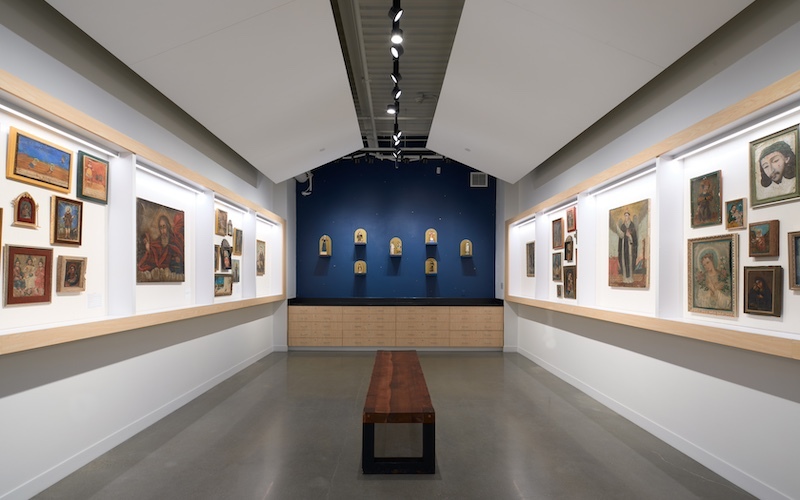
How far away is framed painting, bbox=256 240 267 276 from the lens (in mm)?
7707

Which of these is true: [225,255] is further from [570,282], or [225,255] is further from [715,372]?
[715,372]

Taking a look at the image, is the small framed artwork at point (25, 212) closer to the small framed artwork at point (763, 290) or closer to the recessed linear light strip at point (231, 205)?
the recessed linear light strip at point (231, 205)

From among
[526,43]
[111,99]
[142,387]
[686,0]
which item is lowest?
[142,387]

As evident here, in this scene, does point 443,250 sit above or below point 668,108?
below

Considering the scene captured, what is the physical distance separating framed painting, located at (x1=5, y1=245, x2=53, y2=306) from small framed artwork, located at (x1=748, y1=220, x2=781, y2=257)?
206 inches

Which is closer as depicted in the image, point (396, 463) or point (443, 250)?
point (396, 463)

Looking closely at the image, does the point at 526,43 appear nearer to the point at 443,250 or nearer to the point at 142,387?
the point at 142,387

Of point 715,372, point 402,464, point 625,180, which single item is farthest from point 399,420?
point 625,180

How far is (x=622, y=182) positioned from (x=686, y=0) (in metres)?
2.20

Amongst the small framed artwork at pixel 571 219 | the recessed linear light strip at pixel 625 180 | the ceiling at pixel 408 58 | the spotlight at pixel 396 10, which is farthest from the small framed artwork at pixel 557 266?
the spotlight at pixel 396 10

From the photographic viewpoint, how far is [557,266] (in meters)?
6.49

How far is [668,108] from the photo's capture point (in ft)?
13.1

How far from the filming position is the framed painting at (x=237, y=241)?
6.63 m

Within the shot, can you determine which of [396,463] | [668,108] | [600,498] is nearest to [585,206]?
[668,108]
